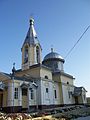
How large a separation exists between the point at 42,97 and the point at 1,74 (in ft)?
25.6

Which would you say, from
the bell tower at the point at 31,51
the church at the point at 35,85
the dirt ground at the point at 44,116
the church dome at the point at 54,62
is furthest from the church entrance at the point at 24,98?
the church dome at the point at 54,62

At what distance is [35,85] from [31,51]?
715 centimetres

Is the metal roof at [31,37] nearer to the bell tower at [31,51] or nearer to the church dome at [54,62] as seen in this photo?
the bell tower at [31,51]

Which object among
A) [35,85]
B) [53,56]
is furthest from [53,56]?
[35,85]

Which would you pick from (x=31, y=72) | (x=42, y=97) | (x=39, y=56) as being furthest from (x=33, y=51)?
(x=42, y=97)

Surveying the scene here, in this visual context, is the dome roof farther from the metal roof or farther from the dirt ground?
the dirt ground

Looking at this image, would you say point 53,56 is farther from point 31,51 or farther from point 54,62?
point 31,51

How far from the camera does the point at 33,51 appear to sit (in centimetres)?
3181

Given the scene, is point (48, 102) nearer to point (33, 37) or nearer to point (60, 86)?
point (60, 86)

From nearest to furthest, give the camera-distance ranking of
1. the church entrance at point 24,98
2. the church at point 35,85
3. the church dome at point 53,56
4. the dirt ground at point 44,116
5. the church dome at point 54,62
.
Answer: the dirt ground at point 44,116, the church at point 35,85, the church entrance at point 24,98, the church dome at point 54,62, the church dome at point 53,56

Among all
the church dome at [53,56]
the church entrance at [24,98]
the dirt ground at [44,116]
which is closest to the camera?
the dirt ground at [44,116]

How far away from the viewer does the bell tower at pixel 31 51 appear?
3155cm

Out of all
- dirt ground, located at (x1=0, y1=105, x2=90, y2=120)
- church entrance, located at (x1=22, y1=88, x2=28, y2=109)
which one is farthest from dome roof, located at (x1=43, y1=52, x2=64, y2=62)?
dirt ground, located at (x1=0, y1=105, x2=90, y2=120)

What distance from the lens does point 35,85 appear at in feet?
91.6
